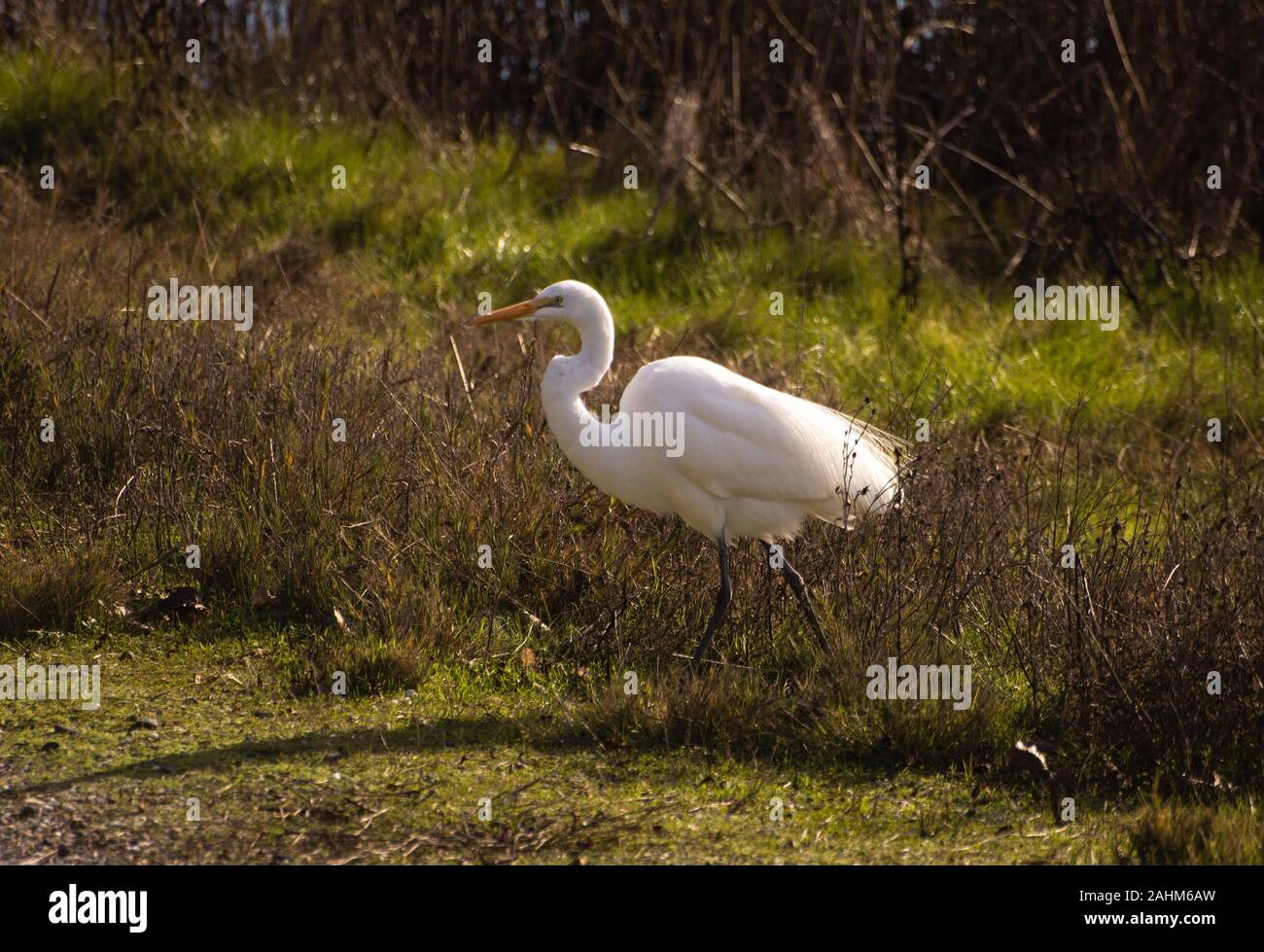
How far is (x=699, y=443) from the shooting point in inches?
200

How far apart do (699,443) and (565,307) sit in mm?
668

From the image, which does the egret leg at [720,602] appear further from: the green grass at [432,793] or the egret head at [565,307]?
the egret head at [565,307]

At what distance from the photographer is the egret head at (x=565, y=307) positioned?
5016mm

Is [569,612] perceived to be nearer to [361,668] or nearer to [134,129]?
[361,668]

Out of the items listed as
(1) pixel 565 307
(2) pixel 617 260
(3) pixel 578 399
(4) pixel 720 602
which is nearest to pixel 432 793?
(4) pixel 720 602

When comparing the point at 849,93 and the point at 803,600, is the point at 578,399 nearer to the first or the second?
the point at 803,600

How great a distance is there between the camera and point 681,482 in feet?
16.8

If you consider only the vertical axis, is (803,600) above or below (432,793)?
above

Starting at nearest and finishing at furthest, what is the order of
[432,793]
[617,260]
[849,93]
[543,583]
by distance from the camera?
[432,793] < [543,583] < [617,260] < [849,93]

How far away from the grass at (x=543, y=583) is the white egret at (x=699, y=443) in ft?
0.91

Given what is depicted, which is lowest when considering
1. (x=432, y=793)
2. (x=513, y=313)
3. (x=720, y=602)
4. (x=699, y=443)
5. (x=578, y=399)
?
(x=432, y=793)

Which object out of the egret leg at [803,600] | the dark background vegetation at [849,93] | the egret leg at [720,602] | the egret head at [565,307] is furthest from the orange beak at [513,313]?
the dark background vegetation at [849,93]

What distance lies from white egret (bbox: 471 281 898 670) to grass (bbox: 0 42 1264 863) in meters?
0.28
